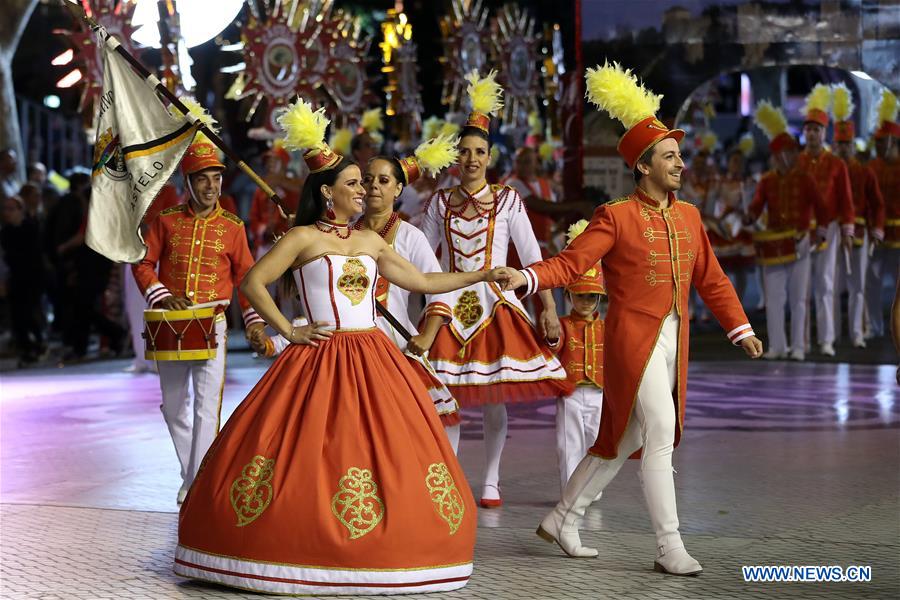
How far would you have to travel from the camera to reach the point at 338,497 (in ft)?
20.2

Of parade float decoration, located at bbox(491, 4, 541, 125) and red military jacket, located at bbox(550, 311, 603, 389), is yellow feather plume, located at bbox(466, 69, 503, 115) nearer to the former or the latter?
red military jacket, located at bbox(550, 311, 603, 389)

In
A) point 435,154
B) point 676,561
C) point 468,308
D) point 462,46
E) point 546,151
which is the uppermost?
point 462,46

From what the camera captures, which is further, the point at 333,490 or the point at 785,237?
the point at 785,237

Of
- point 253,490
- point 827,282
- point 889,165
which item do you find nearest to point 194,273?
point 253,490

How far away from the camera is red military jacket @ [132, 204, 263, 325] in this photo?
336 inches

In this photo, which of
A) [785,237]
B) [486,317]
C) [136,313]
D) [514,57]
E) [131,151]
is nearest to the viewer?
[131,151]

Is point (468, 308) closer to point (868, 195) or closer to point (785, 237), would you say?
point (785, 237)

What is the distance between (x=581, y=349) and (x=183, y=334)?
2.23 m

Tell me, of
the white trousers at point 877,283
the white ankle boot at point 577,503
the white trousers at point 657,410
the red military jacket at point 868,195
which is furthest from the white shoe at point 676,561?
the white trousers at point 877,283

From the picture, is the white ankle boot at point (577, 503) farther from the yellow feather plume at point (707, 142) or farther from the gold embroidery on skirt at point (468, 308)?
the yellow feather plume at point (707, 142)

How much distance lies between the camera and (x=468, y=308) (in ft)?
27.8

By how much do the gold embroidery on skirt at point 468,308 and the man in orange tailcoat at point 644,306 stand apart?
1.48 metres

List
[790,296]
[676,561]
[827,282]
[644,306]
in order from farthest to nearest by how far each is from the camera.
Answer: [827,282], [790,296], [644,306], [676,561]

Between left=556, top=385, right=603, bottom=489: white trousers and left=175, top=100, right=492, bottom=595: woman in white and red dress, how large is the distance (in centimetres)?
180
